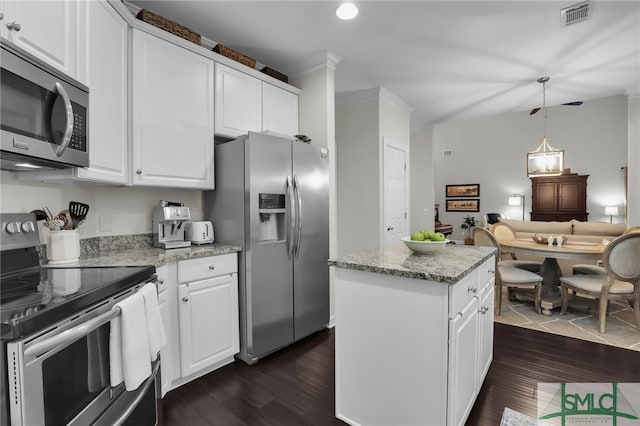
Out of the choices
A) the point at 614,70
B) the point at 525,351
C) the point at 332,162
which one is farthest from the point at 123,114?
the point at 614,70

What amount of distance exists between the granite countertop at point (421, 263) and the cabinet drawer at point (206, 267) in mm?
982

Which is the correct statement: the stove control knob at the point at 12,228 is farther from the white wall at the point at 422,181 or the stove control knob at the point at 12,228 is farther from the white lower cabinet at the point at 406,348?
the white wall at the point at 422,181

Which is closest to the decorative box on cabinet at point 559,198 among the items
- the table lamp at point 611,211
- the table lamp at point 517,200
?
the table lamp at point 517,200

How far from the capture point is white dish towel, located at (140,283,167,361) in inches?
54.4

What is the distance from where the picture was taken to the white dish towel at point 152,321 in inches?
54.4

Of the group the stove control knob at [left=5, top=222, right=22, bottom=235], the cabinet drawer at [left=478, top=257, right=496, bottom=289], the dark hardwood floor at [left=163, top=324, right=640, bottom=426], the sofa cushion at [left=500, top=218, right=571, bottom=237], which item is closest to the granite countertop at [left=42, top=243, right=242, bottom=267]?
the stove control knob at [left=5, top=222, right=22, bottom=235]

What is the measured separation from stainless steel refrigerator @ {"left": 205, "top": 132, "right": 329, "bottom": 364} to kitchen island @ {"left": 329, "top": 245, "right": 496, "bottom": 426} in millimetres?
893

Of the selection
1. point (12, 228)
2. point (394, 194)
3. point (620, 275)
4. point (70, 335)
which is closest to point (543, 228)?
point (620, 275)

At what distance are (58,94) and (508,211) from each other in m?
10.6

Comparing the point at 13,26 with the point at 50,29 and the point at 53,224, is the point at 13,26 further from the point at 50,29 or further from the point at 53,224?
the point at 53,224

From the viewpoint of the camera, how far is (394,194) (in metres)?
4.48

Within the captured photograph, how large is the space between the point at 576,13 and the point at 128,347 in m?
3.80

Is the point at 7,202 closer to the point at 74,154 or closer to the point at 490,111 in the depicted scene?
the point at 74,154

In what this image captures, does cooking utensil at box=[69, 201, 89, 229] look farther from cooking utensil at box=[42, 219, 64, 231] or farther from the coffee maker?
the coffee maker
